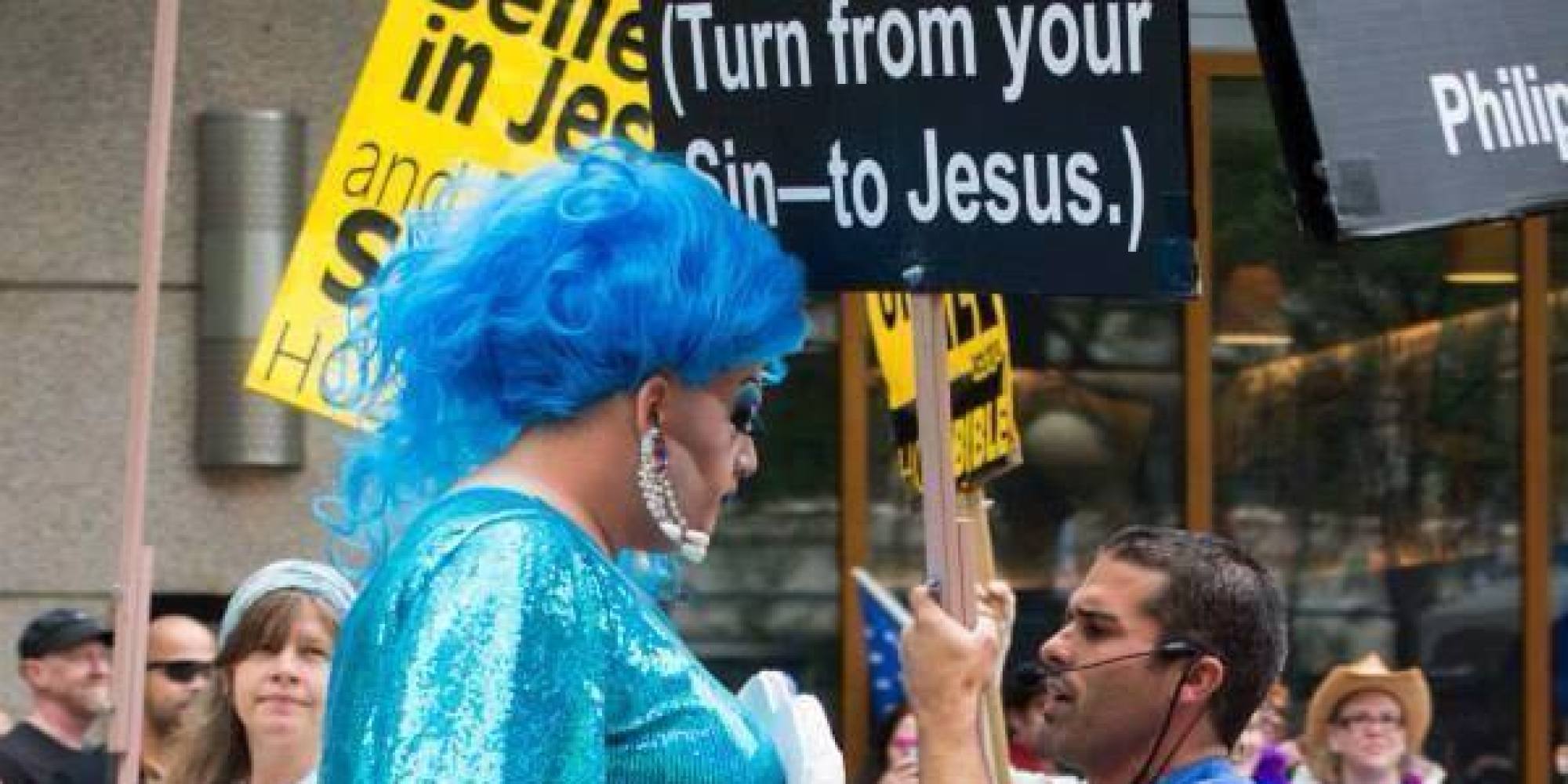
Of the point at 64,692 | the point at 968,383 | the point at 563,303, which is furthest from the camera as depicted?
the point at 64,692

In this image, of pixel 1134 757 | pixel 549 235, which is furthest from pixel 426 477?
pixel 1134 757

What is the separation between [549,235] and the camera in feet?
11.2

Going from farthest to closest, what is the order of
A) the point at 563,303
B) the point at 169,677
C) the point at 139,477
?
the point at 169,677 → the point at 139,477 → the point at 563,303

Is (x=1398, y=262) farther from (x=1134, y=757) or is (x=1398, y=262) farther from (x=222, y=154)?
(x=1134, y=757)

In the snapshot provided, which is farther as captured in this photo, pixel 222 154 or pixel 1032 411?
pixel 1032 411

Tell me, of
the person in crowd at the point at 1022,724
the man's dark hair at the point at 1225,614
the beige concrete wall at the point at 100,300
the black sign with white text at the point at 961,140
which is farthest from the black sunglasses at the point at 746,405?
the beige concrete wall at the point at 100,300

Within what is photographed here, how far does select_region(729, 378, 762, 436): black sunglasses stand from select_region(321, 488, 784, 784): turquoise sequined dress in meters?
0.22

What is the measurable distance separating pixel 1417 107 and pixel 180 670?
4652mm

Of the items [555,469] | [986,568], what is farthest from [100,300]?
[555,469]

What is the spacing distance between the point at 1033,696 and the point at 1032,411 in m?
2.61

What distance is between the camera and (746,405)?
3.53 meters

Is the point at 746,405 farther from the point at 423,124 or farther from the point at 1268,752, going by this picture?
the point at 1268,752

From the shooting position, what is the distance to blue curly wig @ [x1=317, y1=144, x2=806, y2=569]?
3.39 m

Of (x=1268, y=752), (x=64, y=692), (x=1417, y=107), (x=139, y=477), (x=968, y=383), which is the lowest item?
(x=1268, y=752)
